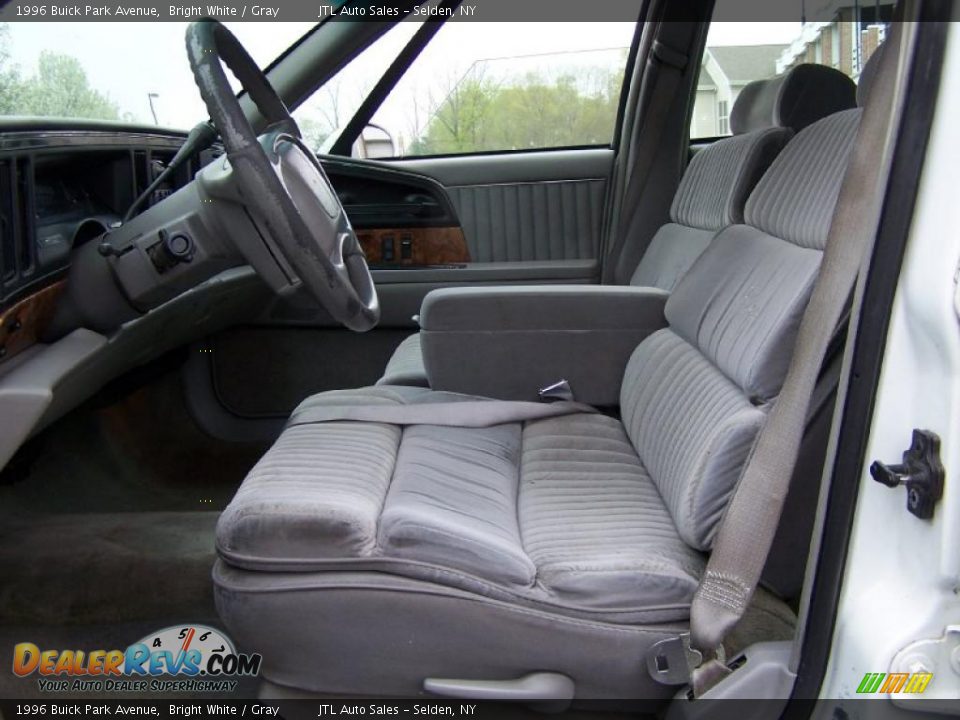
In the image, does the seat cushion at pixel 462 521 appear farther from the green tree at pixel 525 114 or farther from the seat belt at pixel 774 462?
the green tree at pixel 525 114

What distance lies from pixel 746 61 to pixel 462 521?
5.74ft

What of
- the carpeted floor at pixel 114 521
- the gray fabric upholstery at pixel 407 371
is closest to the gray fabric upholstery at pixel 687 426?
the gray fabric upholstery at pixel 407 371

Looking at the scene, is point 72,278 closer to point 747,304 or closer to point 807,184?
point 747,304

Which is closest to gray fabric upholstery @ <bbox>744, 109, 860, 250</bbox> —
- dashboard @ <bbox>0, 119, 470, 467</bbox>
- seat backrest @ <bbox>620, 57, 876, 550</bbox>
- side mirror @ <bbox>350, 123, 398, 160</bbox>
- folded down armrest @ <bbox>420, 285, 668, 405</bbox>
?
seat backrest @ <bbox>620, 57, 876, 550</bbox>

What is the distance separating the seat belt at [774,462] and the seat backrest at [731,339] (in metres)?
0.11

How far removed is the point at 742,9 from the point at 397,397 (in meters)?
1.41

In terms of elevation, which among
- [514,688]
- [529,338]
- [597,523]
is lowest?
[514,688]

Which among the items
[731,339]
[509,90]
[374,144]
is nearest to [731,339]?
[731,339]

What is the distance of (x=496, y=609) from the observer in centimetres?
121

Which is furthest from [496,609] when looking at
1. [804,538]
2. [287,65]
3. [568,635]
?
[287,65]

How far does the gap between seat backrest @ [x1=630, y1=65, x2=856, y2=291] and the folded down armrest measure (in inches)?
7.4

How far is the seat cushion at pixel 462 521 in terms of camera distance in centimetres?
123

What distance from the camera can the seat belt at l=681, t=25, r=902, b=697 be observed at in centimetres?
115

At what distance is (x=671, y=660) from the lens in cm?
121
